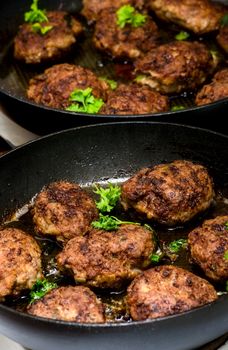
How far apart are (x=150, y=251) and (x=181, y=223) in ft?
1.23

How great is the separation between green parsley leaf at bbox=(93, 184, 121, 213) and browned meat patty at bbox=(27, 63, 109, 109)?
1012mm

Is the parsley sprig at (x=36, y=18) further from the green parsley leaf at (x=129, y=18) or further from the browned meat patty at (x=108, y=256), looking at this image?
the browned meat patty at (x=108, y=256)

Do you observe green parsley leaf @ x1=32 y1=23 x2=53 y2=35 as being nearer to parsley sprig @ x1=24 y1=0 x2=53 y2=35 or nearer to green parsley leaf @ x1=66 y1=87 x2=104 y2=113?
parsley sprig @ x1=24 y1=0 x2=53 y2=35

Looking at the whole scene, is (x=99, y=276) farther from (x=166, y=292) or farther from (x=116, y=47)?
(x=116, y=47)

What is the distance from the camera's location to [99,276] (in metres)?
3.62

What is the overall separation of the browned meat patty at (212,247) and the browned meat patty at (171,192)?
229mm

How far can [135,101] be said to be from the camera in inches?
188

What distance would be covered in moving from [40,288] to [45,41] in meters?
2.52

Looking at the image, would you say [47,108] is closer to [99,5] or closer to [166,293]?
[166,293]

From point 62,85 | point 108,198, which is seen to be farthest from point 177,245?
point 62,85

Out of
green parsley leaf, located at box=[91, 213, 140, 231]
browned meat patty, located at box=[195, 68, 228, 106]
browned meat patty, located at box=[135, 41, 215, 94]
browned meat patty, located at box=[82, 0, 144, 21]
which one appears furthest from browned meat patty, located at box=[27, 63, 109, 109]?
green parsley leaf, located at box=[91, 213, 140, 231]

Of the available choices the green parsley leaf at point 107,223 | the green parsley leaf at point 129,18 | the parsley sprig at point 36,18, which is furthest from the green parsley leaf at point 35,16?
the green parsley leaf at point 107,223

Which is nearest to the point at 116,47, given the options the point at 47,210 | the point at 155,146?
the point at 155,146

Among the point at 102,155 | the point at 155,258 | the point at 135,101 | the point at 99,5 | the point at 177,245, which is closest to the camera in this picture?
the point at 155,258
